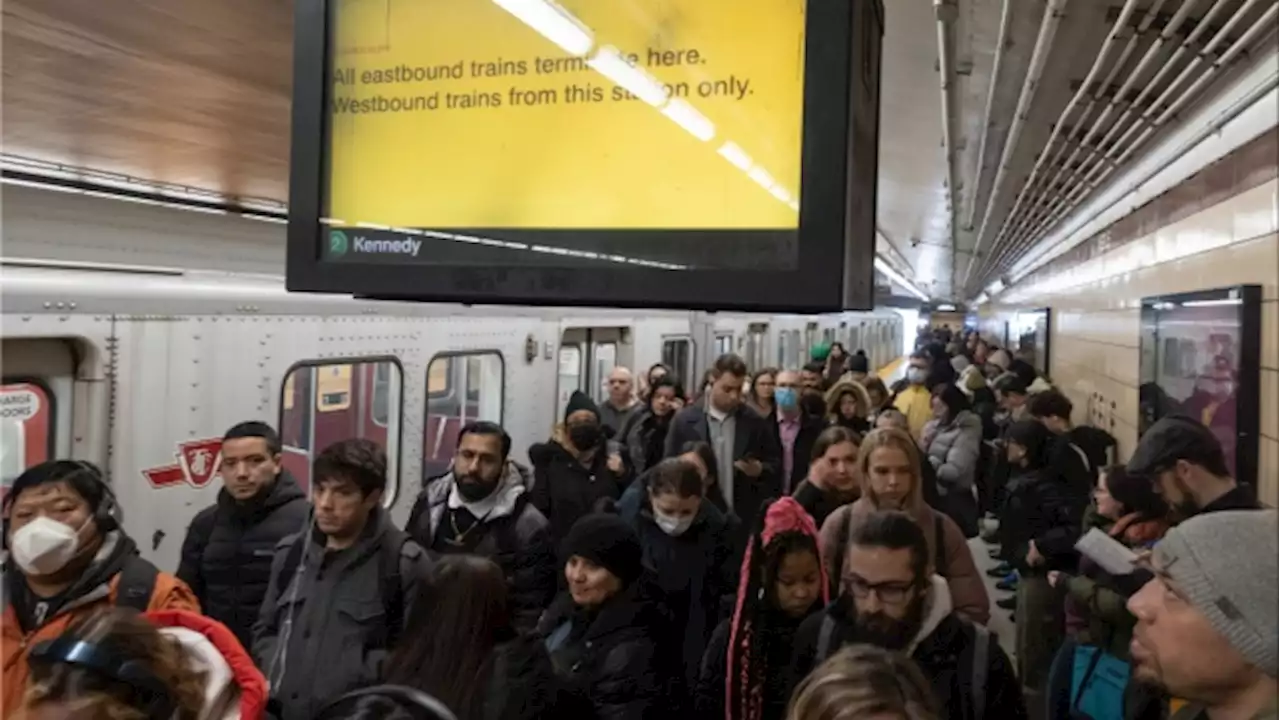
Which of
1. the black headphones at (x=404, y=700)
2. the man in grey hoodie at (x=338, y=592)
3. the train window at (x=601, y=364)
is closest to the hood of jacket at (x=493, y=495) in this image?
the man in grey hoodie at (x=338, y=592)

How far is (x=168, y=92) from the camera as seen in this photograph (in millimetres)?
4070

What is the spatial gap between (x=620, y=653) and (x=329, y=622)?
2.83 feet

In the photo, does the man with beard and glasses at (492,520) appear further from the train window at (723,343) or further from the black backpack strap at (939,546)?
the train window at (723,343)

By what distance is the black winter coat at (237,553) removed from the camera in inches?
Result: 143

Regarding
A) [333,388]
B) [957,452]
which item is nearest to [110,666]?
[333,388]

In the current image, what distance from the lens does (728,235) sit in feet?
6.25

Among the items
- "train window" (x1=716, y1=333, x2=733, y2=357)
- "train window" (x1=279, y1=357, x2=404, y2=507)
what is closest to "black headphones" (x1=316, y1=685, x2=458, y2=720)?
"train window" (x1=279, y1=357, x2=404, y2=507)

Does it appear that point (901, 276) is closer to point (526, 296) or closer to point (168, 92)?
point (168, 92)

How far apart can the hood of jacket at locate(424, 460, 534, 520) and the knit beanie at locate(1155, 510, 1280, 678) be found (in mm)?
2689

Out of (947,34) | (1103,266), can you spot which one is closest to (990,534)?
(1103,266)

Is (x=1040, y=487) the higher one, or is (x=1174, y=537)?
(x=1174, y=537)

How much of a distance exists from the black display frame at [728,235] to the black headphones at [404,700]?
0.77 m

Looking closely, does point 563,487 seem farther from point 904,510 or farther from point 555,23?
point 555,23

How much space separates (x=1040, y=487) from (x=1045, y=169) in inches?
103
